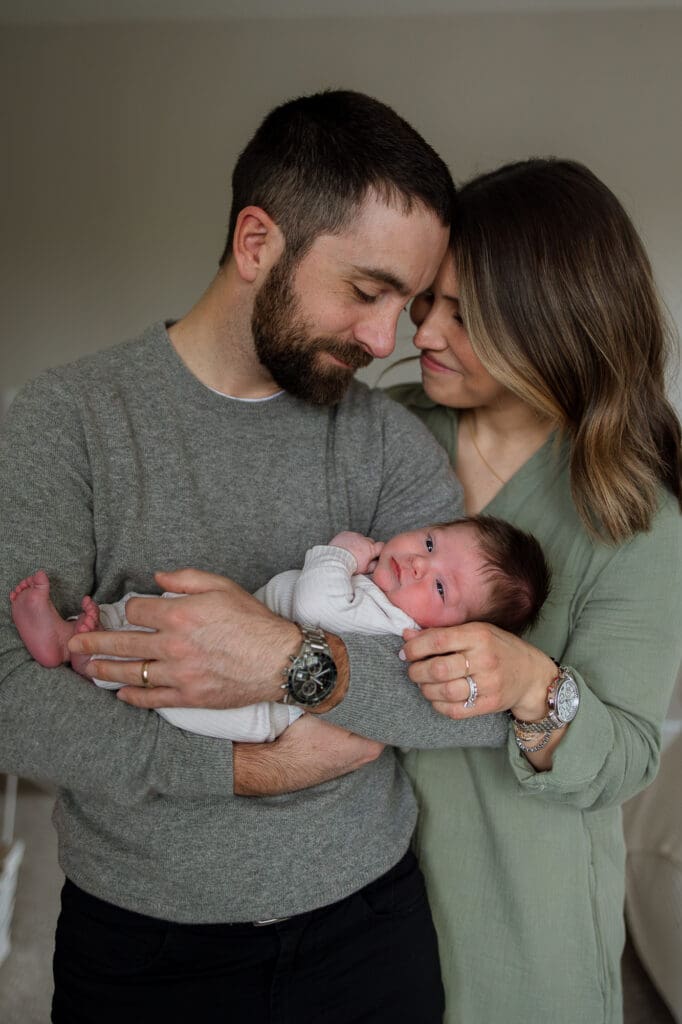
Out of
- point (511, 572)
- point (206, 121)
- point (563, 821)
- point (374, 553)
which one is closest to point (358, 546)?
point (374, 553)

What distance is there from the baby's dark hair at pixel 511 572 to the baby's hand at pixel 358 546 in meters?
0.15

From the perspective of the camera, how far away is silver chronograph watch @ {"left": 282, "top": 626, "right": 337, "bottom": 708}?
128 cm

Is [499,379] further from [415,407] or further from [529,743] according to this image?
[529,743]

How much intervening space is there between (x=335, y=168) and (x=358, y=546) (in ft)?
1.98

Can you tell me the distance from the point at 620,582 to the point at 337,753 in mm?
552

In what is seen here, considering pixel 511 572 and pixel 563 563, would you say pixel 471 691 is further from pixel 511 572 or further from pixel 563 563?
pixel 563 563

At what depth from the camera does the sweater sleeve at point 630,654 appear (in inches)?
58.8

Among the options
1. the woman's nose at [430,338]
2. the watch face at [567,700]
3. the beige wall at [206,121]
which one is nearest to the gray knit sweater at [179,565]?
the watch face at [567,700]

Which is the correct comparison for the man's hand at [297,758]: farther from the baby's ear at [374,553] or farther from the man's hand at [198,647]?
→ the baby's ear at [374,553]

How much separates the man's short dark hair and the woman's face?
0.16 m

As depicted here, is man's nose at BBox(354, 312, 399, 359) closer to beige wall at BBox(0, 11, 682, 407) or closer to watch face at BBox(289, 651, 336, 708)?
watch face at BBox(289, 651, 336, 708)

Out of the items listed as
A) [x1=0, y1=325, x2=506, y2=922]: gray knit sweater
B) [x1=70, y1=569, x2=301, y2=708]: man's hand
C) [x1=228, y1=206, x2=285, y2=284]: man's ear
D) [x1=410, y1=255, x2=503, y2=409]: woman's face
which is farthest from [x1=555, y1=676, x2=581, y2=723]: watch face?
[x1=228, y1=206, x2=285, y2=284]: man's ear

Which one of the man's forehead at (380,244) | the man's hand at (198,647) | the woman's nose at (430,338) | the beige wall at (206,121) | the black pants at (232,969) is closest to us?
the man's hand at (198,647)

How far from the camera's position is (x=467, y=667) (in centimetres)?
130
